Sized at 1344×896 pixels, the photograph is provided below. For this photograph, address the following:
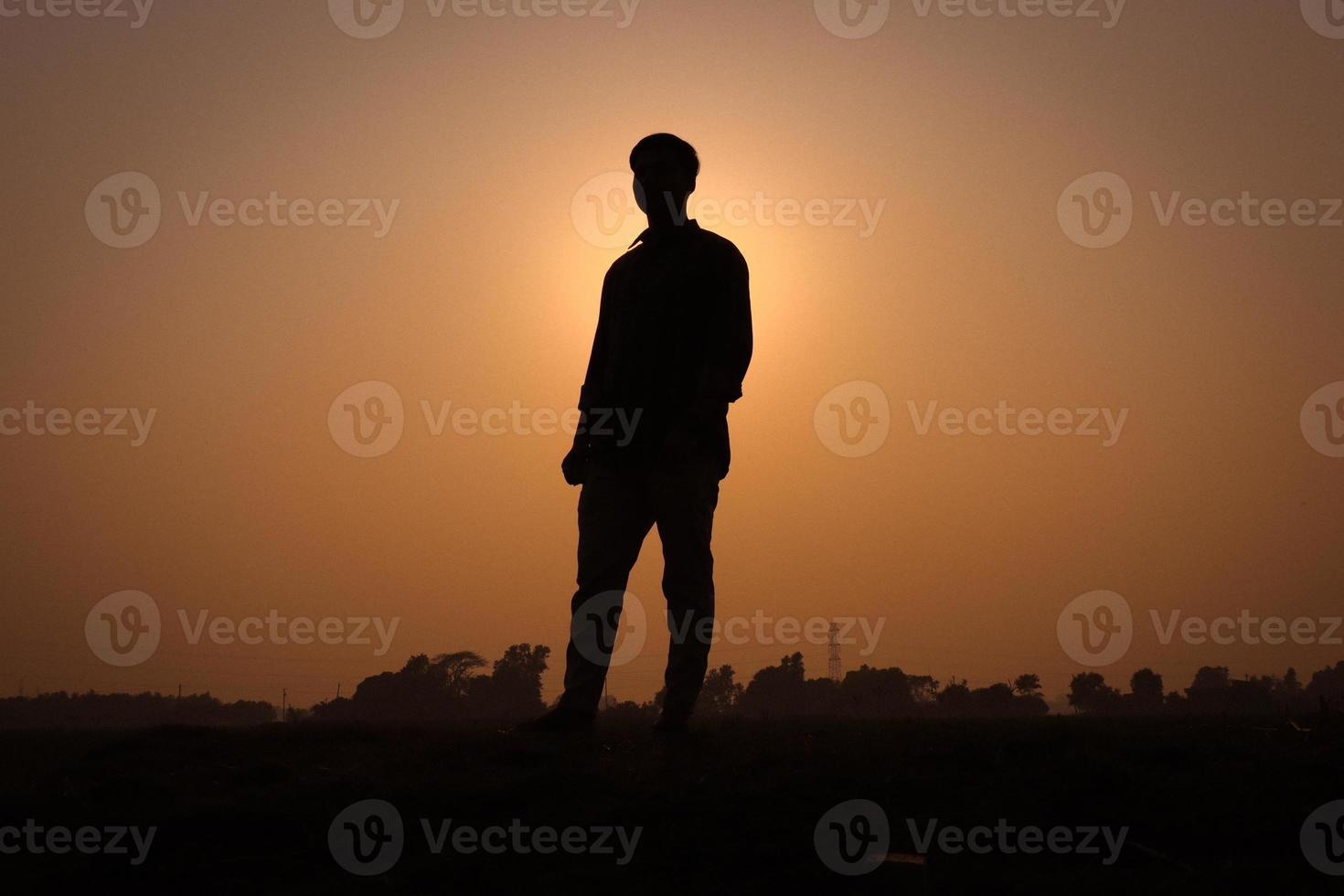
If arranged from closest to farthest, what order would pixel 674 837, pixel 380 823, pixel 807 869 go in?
pixel 807 869
pixel 674 837
pixel 380 823

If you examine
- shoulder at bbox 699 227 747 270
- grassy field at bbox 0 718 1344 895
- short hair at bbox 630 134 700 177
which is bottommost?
grassy field at bbox 0 718 1344 895

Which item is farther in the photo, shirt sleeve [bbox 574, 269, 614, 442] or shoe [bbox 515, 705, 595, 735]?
shirt sleeve [bbox 574, 269, 614, 442]

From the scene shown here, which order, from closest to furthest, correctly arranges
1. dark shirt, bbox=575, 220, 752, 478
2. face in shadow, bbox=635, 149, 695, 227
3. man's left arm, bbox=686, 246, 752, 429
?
man's left arm, bbox=686, 246, 752, 429 < dark shirt, bbox=575, 220, 752, 478 < face in shadow, bbox=635, 149, 695, 227

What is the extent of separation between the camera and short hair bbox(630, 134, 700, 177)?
696 centimetres

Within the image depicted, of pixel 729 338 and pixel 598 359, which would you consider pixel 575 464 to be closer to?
pixel 598 359

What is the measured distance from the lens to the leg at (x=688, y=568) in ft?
21.2

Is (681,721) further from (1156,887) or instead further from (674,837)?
(1156,887)

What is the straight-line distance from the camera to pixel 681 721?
20.5ft

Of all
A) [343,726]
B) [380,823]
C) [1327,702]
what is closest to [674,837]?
[380,823]

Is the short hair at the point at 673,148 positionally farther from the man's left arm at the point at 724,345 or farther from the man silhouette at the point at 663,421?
the man's left arm at the point at 724,345

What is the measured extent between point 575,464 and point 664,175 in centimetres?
182

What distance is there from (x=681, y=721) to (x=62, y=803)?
9.54 ft

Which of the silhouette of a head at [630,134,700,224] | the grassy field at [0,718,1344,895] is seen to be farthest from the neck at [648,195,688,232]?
the grassy field at [0,718,1344,895]

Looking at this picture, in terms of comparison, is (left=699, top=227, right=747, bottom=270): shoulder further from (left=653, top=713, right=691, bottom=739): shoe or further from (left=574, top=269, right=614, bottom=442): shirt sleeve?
(left=653, top=713, right=691, bottom=739): shoe
